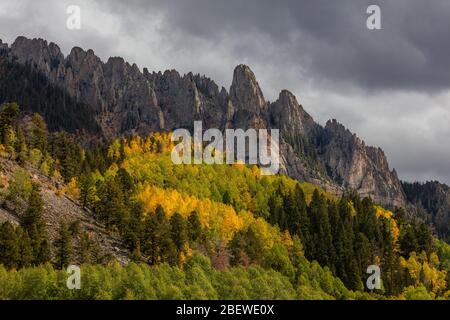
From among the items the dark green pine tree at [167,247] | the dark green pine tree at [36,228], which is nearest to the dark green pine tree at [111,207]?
the dark green pine tree at [167,247]

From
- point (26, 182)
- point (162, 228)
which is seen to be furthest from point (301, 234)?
point (26, 182)

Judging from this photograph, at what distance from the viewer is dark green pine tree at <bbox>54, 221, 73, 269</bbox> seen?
385 ft

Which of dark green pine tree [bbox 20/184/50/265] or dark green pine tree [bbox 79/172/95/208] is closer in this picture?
dark green pine tree [bbox 20/184/50/265]

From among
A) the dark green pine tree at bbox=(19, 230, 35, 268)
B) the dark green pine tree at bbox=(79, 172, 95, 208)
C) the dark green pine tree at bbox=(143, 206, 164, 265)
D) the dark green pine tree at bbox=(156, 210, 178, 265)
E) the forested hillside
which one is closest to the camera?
the forested hillside

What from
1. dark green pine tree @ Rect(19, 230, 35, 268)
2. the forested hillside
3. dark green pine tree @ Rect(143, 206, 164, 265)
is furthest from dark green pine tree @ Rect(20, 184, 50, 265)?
dark green pine tree @ Rect(143, 206, 164, 265)

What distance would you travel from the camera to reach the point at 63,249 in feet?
385

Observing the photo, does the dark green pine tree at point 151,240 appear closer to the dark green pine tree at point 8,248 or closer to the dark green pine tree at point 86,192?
the dark green pine tree at point 86,192

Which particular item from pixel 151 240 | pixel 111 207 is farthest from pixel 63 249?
pixel 111 207

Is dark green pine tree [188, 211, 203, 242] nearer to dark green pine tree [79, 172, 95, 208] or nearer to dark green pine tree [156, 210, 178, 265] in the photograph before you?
dark green pine tree [156, 210, 178, 265]

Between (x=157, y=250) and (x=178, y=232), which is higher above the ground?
(x=178, y=232)

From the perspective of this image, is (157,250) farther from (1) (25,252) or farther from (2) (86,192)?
(1) (25,252)

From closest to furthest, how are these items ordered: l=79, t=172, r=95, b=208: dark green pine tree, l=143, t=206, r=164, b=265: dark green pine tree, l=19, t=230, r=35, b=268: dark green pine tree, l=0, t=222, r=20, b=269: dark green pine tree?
Answer: 1. l=0, t=222, r=20, b=269: dark green pine tree
2. l=19, t=230, r=35, b=268: dark green pine tree
3. l=143, t=206, r=164, b=265: dark green pine tree
4. l=79, t=172, r=95, b=208: dark green pine tree

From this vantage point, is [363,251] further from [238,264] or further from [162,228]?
[162,228]
